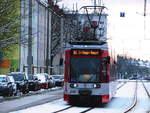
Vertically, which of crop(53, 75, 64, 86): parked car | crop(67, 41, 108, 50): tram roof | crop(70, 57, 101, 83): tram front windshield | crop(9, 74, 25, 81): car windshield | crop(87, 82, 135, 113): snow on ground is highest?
crop(67, 41, 108, 50): tram roof

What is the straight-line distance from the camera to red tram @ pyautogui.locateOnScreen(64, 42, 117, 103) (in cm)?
2728

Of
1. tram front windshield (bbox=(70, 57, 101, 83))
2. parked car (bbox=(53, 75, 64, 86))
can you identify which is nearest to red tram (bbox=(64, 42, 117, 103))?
tram front windshield (bbox=(70, 57, 101, 83))

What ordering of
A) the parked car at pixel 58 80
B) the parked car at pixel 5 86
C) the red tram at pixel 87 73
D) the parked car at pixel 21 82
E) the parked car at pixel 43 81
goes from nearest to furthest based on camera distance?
1. the red tram at pixel 87 73
2. the parked car at pixel 5 86
3. the parked car at pixel 21 82
4. the parked car at pixel 43 81
5. the parked car at pixel 58 80

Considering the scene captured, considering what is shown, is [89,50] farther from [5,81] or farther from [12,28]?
[12,28]

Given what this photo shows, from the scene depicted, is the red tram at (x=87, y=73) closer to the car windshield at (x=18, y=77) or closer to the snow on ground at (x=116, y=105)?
the snow on ground at (x=116, y=105)

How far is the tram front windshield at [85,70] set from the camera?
89.8ft

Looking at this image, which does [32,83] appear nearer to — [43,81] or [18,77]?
[18,77]

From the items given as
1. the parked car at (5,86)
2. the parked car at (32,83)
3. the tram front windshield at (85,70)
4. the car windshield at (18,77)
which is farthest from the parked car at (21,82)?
the tram front windshield at (85,70)

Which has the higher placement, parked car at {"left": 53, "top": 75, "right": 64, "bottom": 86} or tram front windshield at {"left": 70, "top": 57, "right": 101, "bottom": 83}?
tram front windshield at {"left": 70, "top": 57, "right": 101, "bottom": 83}

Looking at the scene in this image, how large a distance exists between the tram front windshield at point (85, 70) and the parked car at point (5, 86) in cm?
1081

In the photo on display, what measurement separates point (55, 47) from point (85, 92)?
237 feet

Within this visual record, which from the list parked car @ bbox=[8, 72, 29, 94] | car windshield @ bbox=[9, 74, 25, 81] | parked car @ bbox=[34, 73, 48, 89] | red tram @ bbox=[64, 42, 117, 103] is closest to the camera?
red tram @ bbox=[64, 42, 117, 103]

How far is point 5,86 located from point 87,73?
11231 mm

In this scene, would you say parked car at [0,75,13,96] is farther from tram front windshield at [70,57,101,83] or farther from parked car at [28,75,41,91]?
parked car at [28,75,41,91]
